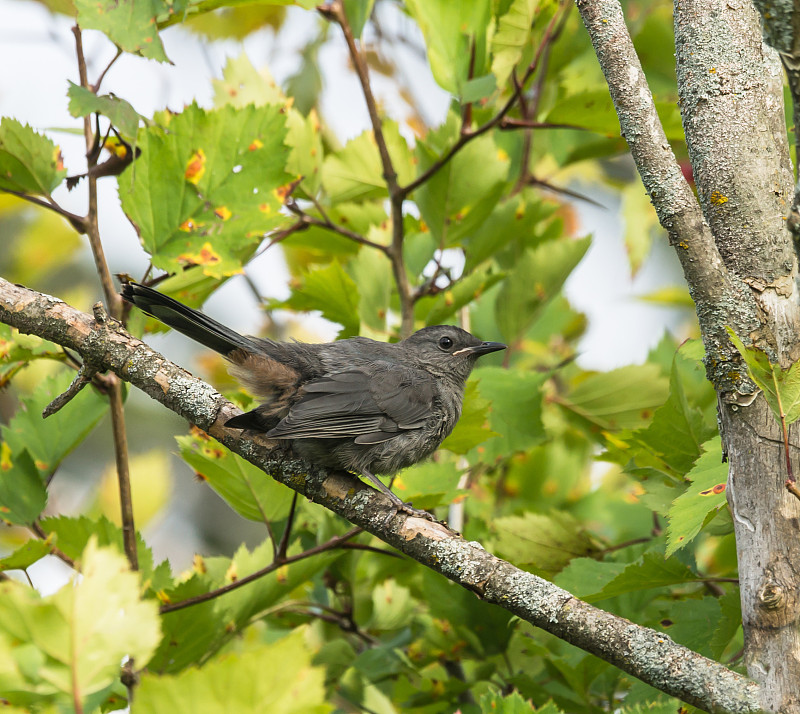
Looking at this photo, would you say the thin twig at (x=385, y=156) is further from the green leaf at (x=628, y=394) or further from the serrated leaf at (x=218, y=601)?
the serrated leaf at (x=218, y=601)

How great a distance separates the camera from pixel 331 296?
311 centimetres

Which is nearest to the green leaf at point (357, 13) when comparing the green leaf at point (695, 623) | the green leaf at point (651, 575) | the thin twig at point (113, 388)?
the thin twig at point (113, 388)

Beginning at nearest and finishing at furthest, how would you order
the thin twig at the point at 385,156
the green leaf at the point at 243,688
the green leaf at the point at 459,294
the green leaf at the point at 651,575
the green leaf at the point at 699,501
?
1. the green leaf at the point at 243,688
2. the green leaf at the point at 699,501
3. the green leaf at the point at 651,575
4. the thin twig at the point at 385,156
5. the green leaf at the point at 459,294

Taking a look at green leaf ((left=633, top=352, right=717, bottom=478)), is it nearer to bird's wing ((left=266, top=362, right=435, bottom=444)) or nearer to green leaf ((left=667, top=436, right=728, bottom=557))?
green leaf ((left=667, top=436, right=728, bottom=557))

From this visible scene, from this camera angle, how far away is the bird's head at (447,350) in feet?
12.8

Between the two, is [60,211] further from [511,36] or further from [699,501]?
[699,501]

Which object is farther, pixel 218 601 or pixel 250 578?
pixel 218 601

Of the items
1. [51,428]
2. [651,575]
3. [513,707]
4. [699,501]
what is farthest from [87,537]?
[699,501]

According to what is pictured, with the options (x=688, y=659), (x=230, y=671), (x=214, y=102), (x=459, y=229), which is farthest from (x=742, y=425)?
(x=214, y=102)

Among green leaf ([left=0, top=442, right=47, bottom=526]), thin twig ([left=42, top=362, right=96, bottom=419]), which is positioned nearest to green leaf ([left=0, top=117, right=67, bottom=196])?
thin twig ([left=42, top=362, right=96, bottom=419])

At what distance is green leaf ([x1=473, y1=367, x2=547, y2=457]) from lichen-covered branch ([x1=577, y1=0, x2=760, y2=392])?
1282 mm

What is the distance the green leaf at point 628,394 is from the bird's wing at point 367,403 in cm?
77

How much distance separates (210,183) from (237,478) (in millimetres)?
1061

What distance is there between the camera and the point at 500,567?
1.93 m
